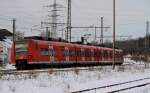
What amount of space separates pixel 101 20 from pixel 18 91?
51.9 metres

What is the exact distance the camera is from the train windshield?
28.6 metres

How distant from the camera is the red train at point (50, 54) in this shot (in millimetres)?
28375

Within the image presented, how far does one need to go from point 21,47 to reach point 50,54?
3033mm

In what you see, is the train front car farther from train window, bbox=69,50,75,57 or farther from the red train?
train window, bbox=69,50,75,57

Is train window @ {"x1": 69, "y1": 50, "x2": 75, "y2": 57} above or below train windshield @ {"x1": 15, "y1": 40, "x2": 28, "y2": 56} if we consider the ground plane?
below

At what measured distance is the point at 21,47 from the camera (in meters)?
28.9

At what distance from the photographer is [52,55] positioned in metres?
31.2

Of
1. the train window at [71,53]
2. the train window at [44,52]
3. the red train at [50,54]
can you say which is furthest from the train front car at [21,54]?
the train window at [71,53]

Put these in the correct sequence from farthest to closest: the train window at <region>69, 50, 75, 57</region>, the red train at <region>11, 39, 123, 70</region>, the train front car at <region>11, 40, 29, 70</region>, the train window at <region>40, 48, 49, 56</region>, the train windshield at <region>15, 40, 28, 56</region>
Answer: the train window at <region>69, 50, 75, 57</region> < the train window at <region>40, 48, 49, 56</region> < the train windshield at <region>15, 40, 28, 56</region> < the red train at <region>11, 39, 123, 70</region> < the train front car at <region>11, 40, 29, 70</region>

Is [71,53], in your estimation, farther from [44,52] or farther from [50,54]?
[44,52]

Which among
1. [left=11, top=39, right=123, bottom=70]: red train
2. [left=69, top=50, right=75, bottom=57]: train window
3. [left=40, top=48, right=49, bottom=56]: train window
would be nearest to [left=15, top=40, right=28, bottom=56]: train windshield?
[left=11, top=39, right=123, bottom=70]: red train

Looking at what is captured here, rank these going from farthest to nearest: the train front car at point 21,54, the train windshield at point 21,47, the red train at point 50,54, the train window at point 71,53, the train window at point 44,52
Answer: the train window at point 71,53 < the train window at point 44,52 < the train windshield at point 21,47 < the red train at point 50,54 < the train front car at point 21,54

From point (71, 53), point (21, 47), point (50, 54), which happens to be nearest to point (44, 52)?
point (50, 54)

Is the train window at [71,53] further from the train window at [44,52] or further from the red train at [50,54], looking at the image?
the train window at [44,52]
